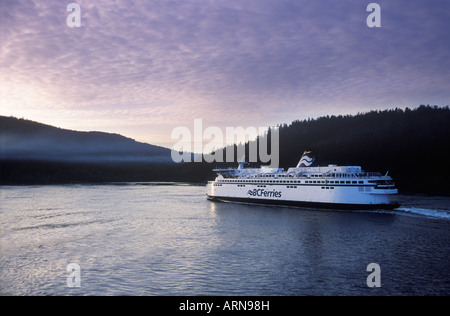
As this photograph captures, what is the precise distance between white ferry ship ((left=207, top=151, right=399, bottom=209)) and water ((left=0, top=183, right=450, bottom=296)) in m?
6.27

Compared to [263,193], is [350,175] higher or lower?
higher

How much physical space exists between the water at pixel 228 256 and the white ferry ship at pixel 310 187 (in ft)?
20.6

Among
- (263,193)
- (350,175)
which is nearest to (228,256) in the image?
(350,175)

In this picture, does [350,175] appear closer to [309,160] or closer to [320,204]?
[320,204]

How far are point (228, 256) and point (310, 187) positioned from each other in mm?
33852

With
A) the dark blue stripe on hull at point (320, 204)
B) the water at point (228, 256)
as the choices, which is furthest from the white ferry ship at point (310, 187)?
the water at point (228, 256)

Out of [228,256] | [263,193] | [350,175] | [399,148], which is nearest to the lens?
[228,256]

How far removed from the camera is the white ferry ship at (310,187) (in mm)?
50156

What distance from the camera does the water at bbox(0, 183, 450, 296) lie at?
18953 millimetres

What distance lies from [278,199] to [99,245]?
37237 mm

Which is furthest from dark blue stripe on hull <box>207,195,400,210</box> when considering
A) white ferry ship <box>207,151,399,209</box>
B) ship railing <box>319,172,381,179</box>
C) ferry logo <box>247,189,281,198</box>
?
ship railing <box>319,172,381,179</box>

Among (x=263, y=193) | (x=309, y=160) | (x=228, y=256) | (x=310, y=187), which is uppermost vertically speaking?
(x=309, y=160)

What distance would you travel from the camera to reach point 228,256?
82.7 ft

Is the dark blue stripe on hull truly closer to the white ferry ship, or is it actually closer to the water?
the white ferry ship
